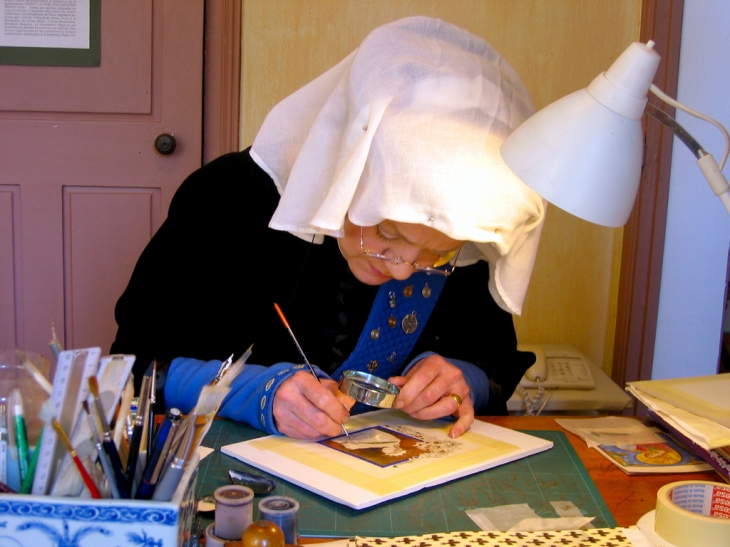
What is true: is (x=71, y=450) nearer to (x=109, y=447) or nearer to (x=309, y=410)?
(x=109, y=447)

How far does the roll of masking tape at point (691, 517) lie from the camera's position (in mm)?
821

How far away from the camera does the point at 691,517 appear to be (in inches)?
32.6

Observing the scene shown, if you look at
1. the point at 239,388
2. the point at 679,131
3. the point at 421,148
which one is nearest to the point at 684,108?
the point at 679,131

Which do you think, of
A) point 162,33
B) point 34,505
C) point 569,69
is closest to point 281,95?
point 162,33

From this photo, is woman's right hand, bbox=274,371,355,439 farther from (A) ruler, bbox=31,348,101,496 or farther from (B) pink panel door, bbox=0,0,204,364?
(B) pink panel door, bbox=0,0,204,364

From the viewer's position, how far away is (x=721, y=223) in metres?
1.68

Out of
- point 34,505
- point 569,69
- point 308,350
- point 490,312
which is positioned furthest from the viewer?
point 569,69

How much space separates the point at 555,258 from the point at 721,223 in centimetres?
81

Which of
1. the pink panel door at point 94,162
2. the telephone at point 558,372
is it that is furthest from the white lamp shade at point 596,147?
the pink panel door at point 94,162

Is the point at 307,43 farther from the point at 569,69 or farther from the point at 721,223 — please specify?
the point at 721,223

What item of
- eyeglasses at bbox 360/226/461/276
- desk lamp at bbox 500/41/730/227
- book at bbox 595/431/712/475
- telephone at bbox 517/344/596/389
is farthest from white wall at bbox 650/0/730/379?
desk lamp at bbox 500/41/730/227

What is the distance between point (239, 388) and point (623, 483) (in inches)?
24.5

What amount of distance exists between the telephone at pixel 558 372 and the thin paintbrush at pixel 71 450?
1.59 meters

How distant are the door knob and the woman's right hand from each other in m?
1.46
